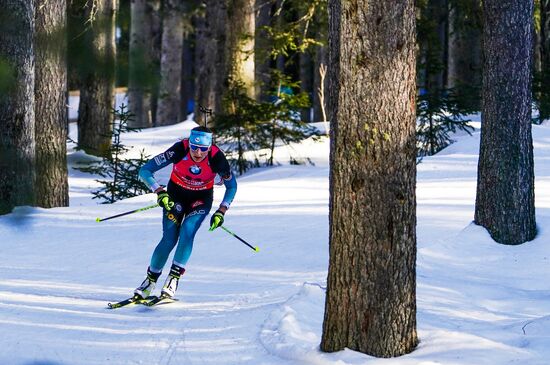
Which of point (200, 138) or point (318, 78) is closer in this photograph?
point (200, 138)

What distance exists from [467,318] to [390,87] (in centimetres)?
276

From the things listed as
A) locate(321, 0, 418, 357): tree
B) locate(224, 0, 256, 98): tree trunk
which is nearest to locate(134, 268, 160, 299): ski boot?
locate(321, 0, 418, 357): tree

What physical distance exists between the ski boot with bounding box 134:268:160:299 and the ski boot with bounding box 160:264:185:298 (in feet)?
0.43

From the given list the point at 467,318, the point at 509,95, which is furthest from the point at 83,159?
the point at 509,95

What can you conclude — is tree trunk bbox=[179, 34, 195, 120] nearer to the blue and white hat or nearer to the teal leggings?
the teal leggings

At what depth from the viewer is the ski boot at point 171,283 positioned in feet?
33.2

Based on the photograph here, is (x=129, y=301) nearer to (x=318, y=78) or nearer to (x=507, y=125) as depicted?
(x=507, y=125)

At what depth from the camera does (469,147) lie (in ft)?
65.4

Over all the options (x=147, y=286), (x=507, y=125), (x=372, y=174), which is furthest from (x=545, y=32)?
(x=372, y=174)

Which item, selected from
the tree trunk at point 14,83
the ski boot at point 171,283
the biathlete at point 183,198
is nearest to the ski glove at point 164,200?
the biathlete at point 183,198

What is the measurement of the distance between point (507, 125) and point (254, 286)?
3596mm

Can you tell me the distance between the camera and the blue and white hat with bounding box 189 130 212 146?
10.1 m

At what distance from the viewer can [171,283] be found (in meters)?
10.2

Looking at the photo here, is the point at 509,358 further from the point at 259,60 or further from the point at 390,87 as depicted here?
the point at 259,60
